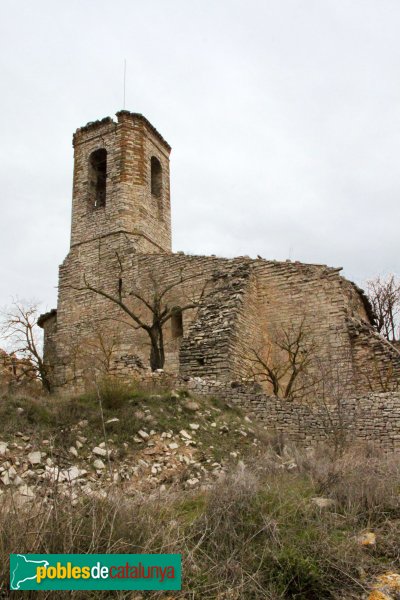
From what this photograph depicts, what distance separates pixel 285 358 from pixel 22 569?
42.3 ft

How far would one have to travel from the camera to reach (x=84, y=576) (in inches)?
123

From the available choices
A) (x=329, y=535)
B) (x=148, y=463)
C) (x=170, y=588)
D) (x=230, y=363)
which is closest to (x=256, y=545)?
(x=329, y=535)

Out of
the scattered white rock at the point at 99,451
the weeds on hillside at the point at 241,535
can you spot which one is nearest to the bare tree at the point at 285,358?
the scattered white rock at the point at 99,451

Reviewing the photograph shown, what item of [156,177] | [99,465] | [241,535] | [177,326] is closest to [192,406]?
[99,465]

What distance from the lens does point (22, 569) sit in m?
3.05

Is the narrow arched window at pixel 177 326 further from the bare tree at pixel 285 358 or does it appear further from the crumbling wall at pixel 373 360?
the crumbling wall at pixel 373 360

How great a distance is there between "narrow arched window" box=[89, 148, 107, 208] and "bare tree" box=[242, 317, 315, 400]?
10517mm

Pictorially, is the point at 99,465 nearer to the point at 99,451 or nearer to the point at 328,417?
the point at 99,451

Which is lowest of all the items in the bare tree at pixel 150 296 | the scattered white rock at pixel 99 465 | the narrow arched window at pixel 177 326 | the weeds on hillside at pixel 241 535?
the weeds on hillside at pixel 241 535

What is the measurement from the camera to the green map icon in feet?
9.70

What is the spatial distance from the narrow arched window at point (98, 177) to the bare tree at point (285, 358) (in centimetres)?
1052

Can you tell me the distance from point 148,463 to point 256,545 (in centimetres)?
421

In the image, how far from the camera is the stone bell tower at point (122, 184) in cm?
2059

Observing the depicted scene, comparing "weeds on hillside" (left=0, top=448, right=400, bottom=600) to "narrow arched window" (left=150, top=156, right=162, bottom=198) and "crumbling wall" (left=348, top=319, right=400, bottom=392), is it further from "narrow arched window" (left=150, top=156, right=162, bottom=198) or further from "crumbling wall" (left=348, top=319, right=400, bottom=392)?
"narrow arched window" (left=150, top=156, right=162, bottom=198)
